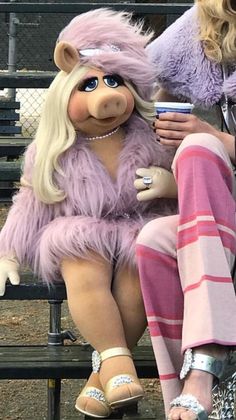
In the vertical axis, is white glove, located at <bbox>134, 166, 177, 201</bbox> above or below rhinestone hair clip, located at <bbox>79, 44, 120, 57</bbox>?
below

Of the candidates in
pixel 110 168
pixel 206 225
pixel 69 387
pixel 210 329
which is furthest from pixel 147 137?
pixel 69 387

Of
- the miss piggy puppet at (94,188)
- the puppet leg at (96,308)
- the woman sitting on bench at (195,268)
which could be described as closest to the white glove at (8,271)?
the miss piggy puppet at (94,188)

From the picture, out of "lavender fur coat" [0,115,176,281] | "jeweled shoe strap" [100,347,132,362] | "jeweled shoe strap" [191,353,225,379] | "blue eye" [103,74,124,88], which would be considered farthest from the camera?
"blue eye" [103,74,124,88]

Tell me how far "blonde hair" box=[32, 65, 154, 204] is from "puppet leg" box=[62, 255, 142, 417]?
264mm

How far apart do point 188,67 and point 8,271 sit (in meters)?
0.92

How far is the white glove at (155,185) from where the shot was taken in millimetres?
2660

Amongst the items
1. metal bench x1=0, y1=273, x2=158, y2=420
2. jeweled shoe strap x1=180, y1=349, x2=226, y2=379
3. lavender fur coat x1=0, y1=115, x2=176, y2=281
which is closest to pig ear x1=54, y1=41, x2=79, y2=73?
lavender fur coat x1=0, y1=115, x2=176, y2=281

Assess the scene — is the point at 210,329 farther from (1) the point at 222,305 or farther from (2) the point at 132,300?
(2) the point at 132,300

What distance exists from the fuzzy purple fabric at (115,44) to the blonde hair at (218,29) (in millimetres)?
213

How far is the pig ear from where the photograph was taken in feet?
8.77

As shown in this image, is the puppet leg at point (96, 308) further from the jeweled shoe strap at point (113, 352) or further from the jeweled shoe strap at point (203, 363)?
the jeweled shoe strap at point (203, 363)

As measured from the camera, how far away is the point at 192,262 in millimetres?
2205

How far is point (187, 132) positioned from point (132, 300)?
0.55 metres

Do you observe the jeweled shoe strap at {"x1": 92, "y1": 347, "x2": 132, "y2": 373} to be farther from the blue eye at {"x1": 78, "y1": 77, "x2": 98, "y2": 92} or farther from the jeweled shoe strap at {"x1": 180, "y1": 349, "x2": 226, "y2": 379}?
the blue eye at {"x1": 78, "y1": 77, "x2": 98, "y2": 92}
